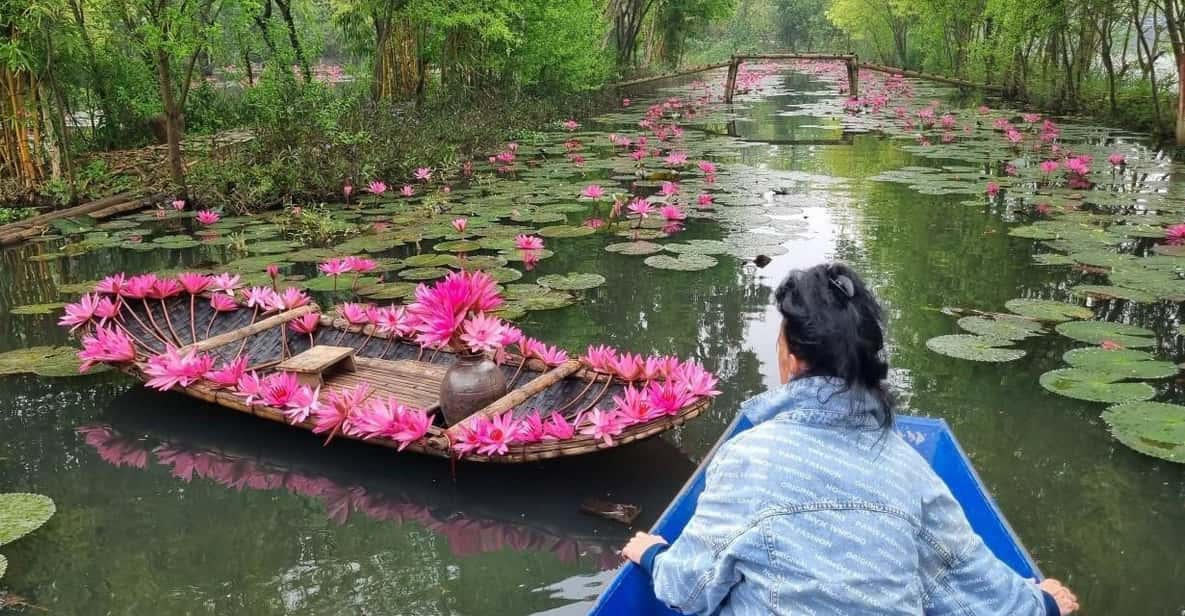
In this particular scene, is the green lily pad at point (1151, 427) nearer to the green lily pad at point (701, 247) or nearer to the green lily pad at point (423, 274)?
the green lily pad at point (701, 247)

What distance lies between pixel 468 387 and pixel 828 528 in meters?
1.78

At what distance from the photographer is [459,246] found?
219 inches

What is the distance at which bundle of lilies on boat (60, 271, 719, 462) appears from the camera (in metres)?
2.62

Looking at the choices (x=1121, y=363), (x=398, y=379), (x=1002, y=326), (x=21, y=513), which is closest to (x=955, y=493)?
(x=1121, y=363)

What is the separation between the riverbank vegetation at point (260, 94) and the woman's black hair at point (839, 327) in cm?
638

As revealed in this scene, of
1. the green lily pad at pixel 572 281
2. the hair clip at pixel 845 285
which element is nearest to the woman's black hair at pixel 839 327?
the hair clip at pixel 845 285

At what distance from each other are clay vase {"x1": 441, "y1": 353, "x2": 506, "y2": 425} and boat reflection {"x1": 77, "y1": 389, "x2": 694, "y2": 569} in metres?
0.21

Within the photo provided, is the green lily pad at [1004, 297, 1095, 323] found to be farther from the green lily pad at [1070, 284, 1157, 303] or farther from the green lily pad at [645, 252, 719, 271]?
the green lily pad at [645, 252, 719, 271]

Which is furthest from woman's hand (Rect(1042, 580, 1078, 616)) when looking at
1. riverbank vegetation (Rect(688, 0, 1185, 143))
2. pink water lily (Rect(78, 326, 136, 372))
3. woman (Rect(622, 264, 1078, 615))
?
riverbank vegetation (Rect(688, 0, 1185, 143))

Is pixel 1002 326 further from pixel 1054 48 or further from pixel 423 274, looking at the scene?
pixel 1054 48

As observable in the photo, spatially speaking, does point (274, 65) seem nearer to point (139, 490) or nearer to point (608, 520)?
point (139, 490)

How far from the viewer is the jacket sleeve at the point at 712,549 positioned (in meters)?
1.34

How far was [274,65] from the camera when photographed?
8547 mm

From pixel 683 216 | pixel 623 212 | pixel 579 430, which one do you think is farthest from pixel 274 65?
pixel 579 430
